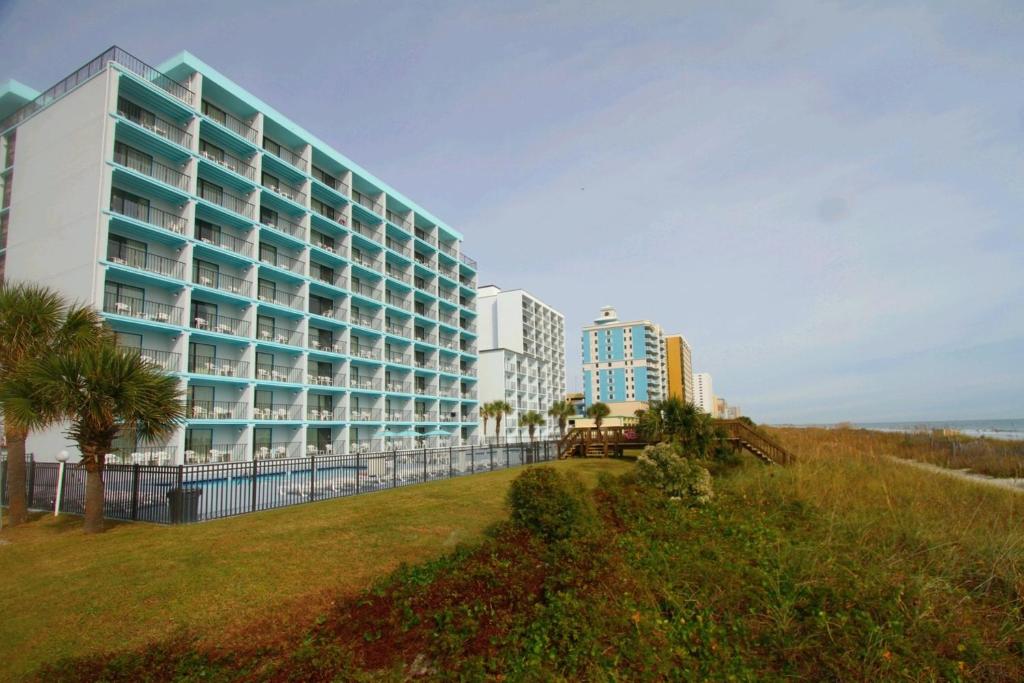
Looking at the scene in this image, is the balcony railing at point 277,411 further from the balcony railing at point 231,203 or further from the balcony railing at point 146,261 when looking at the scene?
the balcony railing at point 231,203

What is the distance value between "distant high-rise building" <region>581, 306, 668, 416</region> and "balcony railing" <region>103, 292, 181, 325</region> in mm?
104651

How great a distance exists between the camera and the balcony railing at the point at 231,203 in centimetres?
3122

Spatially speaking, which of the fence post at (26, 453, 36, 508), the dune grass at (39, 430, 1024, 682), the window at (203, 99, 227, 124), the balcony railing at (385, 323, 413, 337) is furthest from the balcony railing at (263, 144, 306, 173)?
the dune grass at (39, 430, 1024, 682)

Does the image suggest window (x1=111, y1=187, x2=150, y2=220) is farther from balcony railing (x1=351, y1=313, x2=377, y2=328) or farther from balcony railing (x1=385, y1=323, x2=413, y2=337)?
balcony railing (x1=385, y1=323, x2=413, y2=337)

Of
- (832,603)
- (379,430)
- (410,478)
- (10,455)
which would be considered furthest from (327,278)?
(832,603)

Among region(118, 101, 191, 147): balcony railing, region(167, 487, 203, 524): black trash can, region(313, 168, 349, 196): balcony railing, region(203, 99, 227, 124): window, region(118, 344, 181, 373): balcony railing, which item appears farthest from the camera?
region(313, 168, 349, 196): balcony railing

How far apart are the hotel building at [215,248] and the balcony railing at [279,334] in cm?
12

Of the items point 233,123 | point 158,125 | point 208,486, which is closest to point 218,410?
point 158,125

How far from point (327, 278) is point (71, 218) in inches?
649

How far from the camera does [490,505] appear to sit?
14203mm

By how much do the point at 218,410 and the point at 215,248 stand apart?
28.8 ft

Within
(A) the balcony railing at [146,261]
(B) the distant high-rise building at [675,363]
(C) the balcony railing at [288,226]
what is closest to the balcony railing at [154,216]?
(A) the balcony railing at [146,261]

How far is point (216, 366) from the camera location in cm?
2989

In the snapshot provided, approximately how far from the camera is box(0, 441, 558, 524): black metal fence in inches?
512
